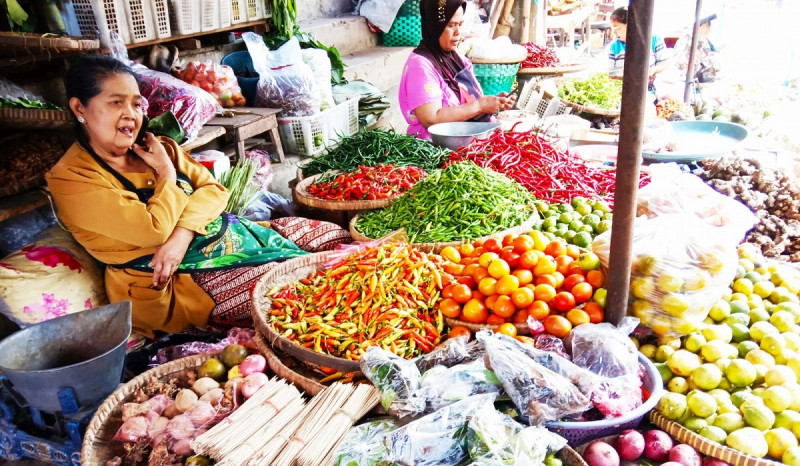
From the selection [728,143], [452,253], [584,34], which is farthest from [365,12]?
[584,34]

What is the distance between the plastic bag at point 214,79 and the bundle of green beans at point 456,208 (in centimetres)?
173

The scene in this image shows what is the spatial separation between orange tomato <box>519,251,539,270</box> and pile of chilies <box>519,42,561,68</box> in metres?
5.33

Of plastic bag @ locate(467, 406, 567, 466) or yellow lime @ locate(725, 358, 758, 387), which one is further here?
yellow lime @ locate(725, 358, 758, 387)

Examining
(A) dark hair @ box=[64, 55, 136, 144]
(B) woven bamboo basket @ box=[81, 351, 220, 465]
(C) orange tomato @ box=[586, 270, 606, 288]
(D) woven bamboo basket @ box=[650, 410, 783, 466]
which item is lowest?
(B) woven bamboo basket @ box=[81, 351, 220, 465]

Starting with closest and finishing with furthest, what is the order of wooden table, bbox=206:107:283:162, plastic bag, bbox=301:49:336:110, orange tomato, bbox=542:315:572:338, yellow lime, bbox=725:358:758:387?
1. yellow lime, bbox=725:358:758:387
2. orange tomato, bbox=542:315:572:338
3. wooden table, bbox=206:107:283:162
4. plastic bag, bbox=301:49:336:110

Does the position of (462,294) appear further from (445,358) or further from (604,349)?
(604,349)

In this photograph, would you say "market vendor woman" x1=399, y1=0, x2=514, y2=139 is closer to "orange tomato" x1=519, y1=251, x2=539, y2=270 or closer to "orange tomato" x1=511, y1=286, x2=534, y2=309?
"orange tomato" x1=519, y1=251, x2=539, y2=270

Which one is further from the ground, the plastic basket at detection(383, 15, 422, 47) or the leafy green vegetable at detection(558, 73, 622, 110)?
the plastic basket at detection(383, 15, 422, 47)

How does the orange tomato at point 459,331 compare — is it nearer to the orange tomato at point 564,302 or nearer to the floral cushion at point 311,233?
the orange tomato at point 564,302

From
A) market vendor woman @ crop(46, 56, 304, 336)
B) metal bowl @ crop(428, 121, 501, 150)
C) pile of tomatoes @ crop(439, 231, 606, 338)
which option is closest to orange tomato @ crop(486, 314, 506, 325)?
pile of tomatoes @ crop(439, 231, 606, 338)

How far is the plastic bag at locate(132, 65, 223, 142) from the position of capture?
348 cm

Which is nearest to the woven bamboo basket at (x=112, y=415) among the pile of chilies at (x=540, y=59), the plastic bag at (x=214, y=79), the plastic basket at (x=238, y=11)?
the plastic bag at (x=214, y=79)

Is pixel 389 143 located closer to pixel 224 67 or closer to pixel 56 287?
pixel 224 67

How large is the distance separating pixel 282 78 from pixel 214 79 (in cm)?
53
